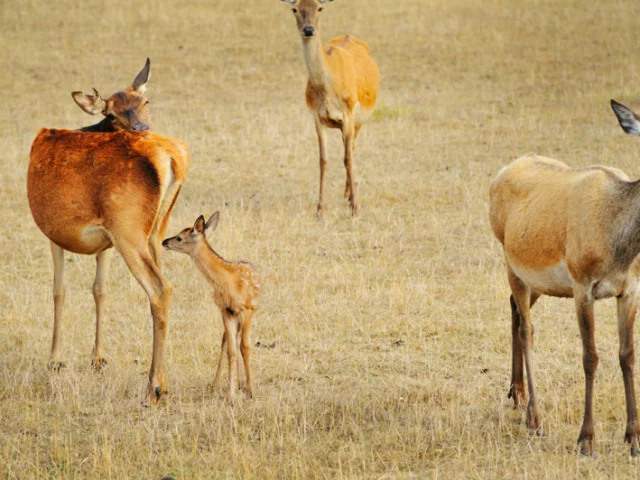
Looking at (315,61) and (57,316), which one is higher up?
(315,61)

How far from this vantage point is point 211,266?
708cm

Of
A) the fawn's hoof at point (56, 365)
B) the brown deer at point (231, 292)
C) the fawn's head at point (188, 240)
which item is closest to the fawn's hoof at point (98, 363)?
the fawn's hoof at point (56, 365)

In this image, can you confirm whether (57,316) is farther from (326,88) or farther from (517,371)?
(326,88)

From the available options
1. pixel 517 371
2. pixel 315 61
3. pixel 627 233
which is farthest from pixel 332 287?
pixel 627 233

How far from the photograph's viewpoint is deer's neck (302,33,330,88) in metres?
12.1

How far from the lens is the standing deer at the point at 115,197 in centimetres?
690

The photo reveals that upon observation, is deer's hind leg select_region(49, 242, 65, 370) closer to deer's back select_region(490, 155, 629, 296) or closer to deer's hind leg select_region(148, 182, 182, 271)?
deer's hind leg select_region(148, 182, 182, 271)

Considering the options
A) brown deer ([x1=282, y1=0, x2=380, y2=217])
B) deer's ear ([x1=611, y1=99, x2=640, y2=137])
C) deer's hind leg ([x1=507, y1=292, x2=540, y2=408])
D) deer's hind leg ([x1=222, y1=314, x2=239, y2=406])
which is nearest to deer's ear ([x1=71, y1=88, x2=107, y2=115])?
deer's hind leg ([x1=222, y1=314, x2=239, y2=406])

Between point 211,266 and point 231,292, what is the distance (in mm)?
257

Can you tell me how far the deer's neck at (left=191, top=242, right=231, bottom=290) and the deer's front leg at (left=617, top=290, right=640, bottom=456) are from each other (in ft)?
8.70

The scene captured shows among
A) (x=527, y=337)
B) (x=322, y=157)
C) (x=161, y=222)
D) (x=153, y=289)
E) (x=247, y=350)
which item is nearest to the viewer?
(x=527, y=337)

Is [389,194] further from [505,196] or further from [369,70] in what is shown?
[505,196]

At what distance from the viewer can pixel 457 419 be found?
6.43m

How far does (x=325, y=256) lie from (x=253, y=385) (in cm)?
336
